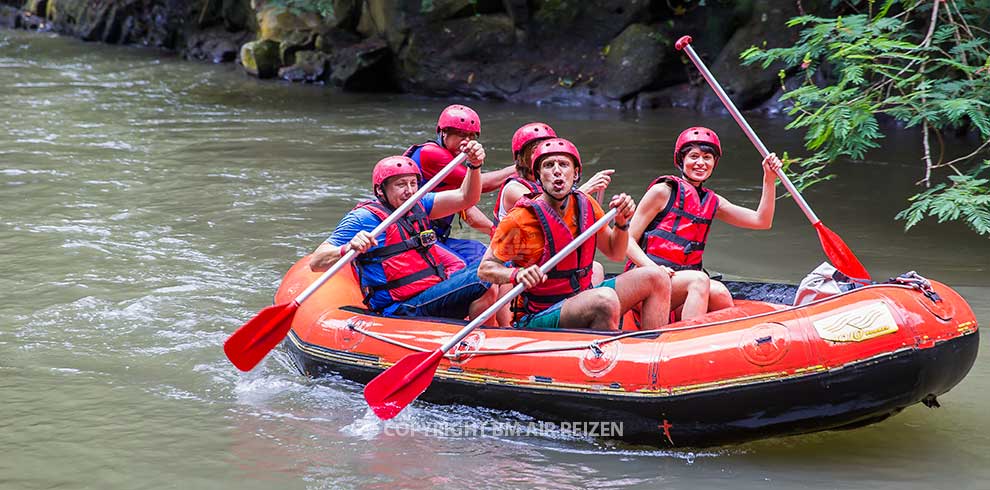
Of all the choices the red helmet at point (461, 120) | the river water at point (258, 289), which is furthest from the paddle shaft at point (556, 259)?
the red helmet at point (461, 120)

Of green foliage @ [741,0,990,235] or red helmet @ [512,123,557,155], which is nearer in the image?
red helmet @ [512,123,557,155]

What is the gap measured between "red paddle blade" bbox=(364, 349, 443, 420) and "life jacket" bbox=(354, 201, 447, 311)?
0.60m

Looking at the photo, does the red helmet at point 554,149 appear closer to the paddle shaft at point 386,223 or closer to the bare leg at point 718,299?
the paddle shaft at point 386,223

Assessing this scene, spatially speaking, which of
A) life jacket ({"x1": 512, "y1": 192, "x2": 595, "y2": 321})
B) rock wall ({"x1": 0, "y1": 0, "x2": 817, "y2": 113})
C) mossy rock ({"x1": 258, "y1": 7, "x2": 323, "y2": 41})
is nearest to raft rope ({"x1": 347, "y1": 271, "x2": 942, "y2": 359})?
life jacket ({"x1": 512, "y1": 192, "x2": 595, "y2": 321})

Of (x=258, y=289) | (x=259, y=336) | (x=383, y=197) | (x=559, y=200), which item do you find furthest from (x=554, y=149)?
(x=258, y=289)

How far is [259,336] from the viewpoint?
205 inches

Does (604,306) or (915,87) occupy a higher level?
(915,87)

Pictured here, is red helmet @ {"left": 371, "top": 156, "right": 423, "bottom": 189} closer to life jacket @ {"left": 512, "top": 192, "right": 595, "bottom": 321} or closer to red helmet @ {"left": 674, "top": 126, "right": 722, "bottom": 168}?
life jacket @ {"left": 512, "top": 192, "right": 595, "bottom": 321}

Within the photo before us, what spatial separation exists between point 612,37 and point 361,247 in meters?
10.4

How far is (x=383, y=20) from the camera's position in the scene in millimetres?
16344

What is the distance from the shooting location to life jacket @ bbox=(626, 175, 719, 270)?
5.29 meters

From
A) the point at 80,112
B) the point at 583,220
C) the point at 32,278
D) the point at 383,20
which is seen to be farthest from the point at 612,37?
the point at 583,220

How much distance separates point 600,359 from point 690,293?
0.76 metres

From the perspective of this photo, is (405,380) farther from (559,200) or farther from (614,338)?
(559,200)
